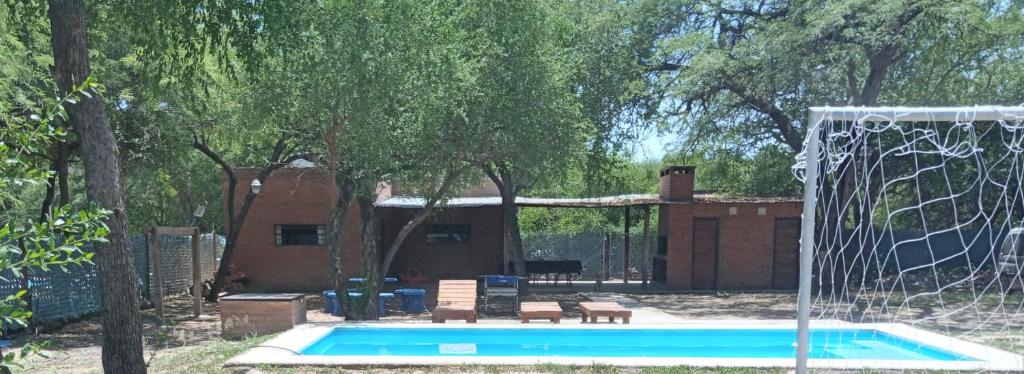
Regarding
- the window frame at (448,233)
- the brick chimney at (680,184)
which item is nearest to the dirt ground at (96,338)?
the window frame at (448,233)

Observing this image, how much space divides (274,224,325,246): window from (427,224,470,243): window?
3707mm

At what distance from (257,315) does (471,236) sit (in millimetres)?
12554

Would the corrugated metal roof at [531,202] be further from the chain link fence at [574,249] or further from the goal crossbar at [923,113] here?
the goal crossbar at [923,113]

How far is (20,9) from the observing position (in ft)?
31.6

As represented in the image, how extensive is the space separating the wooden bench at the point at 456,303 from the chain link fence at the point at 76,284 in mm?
5292

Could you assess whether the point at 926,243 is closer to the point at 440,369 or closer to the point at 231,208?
the point at 440,369

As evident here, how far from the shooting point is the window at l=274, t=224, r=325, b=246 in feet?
71.2

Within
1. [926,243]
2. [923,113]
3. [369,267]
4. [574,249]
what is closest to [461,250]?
[574,249]

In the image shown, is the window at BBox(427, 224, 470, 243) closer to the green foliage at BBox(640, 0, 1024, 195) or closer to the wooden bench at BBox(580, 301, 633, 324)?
the green foliage at BBox(640, 0, 1024, 195)

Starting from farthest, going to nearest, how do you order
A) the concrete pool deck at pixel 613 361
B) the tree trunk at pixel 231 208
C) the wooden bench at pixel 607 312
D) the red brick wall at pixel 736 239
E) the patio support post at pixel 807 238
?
the red brick wall at pixel 736 239 → the tree trunk at pixel 231 208 → the wooden bench at pixel 607 312 → the concrete pool deck at pixel 613 361 → the patio support post at pixel 807 238

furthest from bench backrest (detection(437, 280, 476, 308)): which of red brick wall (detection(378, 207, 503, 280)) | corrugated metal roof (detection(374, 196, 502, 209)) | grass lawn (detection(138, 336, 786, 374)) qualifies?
red brick wall (detection(378, 207, 503, 280))

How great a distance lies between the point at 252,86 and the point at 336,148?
1775 millimetres

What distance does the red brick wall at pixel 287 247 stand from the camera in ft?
70.7

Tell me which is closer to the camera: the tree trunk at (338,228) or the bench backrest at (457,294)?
the bench backrest at (457,294)
